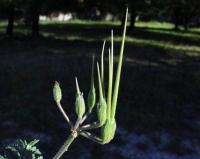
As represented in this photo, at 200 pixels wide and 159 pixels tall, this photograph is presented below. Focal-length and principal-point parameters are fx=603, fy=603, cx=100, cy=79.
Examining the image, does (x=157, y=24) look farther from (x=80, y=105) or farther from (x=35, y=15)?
(x=80, y=105)

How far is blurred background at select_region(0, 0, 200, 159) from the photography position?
25.3 feet

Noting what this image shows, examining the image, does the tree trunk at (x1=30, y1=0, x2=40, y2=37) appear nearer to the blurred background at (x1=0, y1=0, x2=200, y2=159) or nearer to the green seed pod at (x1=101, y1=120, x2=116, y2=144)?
the blurred background at (x1=0, y1=0, x2=200, y2=159)

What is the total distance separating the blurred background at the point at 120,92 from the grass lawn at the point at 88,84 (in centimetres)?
1

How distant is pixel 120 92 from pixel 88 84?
0.61 m

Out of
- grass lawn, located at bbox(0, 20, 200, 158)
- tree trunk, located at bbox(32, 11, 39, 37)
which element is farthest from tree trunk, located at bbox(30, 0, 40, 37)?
grass lawn, located at bbox(0, 20, 200, 158)

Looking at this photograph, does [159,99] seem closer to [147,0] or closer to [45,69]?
[45,69]

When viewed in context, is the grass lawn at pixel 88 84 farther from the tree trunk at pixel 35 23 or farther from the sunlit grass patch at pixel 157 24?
the sunlit grass patch at pixel 157 24

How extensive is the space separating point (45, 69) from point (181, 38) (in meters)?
8.54

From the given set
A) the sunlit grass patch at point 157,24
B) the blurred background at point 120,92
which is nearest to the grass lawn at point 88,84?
the blurred background at point 120,92

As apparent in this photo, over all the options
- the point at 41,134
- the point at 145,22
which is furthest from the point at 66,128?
the point at 145,22

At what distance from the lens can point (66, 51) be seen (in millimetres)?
13922

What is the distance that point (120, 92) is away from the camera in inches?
384

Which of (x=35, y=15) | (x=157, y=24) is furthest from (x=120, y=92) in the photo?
(x=157, y=24)

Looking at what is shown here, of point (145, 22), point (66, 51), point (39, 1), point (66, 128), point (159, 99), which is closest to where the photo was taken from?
point (66, 128)
